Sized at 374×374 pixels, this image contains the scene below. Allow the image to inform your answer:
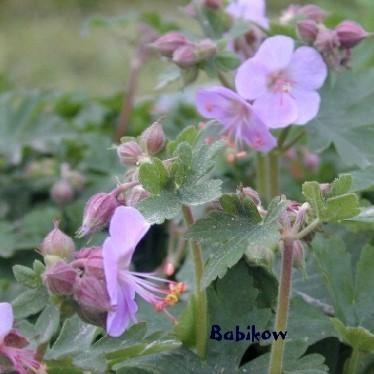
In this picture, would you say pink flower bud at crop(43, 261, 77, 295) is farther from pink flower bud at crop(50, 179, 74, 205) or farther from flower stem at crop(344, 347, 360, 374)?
pink flower bud at crop(50, 179, 74, 205)

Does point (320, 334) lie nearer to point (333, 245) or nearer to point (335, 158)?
point (333, 245)

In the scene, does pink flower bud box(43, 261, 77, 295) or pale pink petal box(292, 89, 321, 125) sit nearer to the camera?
pink flower bud box(43, 261, 77, 295)

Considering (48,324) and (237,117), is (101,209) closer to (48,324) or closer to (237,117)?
(48,324)

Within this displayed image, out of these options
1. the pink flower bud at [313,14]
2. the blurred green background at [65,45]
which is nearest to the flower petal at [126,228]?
the pink flower bud at [313,14]

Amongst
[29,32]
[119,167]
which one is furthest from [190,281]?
[29,32]

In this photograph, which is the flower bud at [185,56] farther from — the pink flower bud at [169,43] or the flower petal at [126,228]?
the flower petal at [126,228]

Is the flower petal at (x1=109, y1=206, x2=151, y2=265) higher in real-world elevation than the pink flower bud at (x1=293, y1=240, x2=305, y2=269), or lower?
higher

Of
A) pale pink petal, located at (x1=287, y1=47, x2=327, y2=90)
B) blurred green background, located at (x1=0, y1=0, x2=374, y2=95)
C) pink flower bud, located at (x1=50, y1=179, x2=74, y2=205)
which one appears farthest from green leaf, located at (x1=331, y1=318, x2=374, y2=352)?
blurred green background, located at (x1=0, y1=0, x2=374, y2=95)
